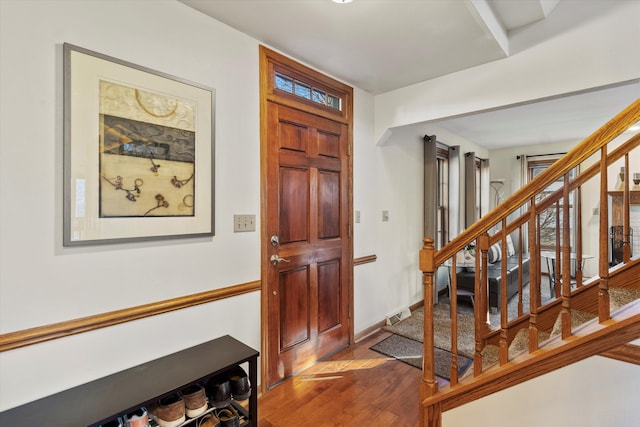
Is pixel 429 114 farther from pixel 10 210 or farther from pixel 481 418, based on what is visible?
pixel 10 210

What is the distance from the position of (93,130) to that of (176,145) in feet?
1.26

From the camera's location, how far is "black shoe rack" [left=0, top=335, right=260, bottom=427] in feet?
4.07

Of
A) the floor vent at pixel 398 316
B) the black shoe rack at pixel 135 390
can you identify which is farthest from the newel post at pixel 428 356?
the floor vent at pixel 398 316

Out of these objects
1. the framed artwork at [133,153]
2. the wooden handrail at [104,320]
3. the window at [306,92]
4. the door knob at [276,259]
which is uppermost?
the window at [306,92]

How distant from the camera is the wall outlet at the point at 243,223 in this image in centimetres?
208

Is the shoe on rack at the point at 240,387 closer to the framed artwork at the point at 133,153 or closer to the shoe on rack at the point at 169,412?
the shoe on rack at the point at 169,412

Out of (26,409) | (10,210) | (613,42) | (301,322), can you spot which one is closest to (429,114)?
(613,42)

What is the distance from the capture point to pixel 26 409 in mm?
1285

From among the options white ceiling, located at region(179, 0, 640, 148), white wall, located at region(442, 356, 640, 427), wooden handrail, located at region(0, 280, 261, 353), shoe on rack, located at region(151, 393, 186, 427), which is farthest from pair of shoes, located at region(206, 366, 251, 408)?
white ceiling, located at region(179, 0, 640, 148)

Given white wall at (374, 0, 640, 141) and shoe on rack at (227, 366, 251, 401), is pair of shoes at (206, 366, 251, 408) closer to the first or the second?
shoe on rack at (227, 366, 251, 401)

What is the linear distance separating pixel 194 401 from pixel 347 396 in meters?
1.09

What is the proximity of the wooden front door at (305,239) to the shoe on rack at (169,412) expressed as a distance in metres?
0.83

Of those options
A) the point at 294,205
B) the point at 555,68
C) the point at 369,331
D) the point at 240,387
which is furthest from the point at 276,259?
the point at 555,68

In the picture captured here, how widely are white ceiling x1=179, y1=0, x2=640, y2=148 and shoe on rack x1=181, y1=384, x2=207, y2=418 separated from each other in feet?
6.85
